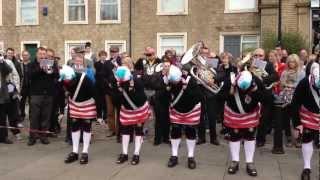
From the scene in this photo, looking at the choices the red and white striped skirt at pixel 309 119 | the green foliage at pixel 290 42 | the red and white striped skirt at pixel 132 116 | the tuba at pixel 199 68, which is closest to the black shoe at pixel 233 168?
the red and white striped skirt at pixel 309 119

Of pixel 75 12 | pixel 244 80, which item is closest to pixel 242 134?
pixel 244 80

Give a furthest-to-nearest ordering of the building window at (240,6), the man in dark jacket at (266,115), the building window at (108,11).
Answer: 1. the building window at (108,11)
2. the building window at (240,6)
3. the man in dark jacket at (266,115)

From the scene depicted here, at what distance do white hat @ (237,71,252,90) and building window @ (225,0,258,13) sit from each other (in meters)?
17.4

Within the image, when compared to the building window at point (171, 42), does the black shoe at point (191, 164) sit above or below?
below

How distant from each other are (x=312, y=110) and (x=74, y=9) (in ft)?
69.4

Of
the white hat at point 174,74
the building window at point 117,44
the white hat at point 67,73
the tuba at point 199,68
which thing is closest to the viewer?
the white hat at point 174,74

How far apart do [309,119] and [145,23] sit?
19.0 metres

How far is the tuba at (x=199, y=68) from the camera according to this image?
33.4ft

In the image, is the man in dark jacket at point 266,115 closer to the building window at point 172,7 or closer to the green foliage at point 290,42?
the green foliage at point 290,42

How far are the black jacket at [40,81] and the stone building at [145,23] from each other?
14421 millimetres

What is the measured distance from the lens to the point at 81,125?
388 inches

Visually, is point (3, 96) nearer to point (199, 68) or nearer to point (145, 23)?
point (199, 68)

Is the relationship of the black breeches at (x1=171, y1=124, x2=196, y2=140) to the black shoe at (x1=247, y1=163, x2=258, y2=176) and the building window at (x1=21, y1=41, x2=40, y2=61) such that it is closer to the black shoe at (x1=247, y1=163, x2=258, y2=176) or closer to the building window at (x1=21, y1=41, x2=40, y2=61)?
the black shoe at (x1=247, y1=163, x2=258, y2=176)

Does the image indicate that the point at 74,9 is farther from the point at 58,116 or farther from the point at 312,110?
the point at 312,110
